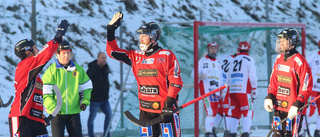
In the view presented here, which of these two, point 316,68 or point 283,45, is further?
point 316,68

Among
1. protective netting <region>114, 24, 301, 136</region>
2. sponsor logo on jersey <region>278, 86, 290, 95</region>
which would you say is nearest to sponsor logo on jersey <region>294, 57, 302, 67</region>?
sponsor logo on jersey <region>278, 86, 290, 95</region>

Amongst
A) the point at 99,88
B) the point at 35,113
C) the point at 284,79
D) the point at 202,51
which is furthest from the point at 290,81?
the point at 202,51

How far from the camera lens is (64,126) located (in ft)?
19.2

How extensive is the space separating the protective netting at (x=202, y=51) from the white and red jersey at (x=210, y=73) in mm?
460

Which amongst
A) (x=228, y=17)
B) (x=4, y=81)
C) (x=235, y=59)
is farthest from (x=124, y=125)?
(x=228, y=17)

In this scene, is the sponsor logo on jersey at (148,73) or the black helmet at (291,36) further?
the black helmet at (291,36)

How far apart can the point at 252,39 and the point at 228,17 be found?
9983 millimetres

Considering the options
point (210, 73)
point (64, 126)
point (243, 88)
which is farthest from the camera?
point (210, 73)

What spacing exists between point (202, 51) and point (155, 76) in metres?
4.38

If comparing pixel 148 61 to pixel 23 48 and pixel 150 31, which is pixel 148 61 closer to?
pixel 150 31

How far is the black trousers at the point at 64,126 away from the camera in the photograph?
5793mm

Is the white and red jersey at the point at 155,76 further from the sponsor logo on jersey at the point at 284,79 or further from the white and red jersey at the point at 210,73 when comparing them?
the white and red jersey at the point at 210,73

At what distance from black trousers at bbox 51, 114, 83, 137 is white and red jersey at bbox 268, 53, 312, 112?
233cm

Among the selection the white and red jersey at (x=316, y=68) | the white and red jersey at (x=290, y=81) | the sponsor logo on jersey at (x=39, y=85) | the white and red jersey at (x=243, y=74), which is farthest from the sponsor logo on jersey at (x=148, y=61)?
the white and red jersey at (x=316, y=68)
